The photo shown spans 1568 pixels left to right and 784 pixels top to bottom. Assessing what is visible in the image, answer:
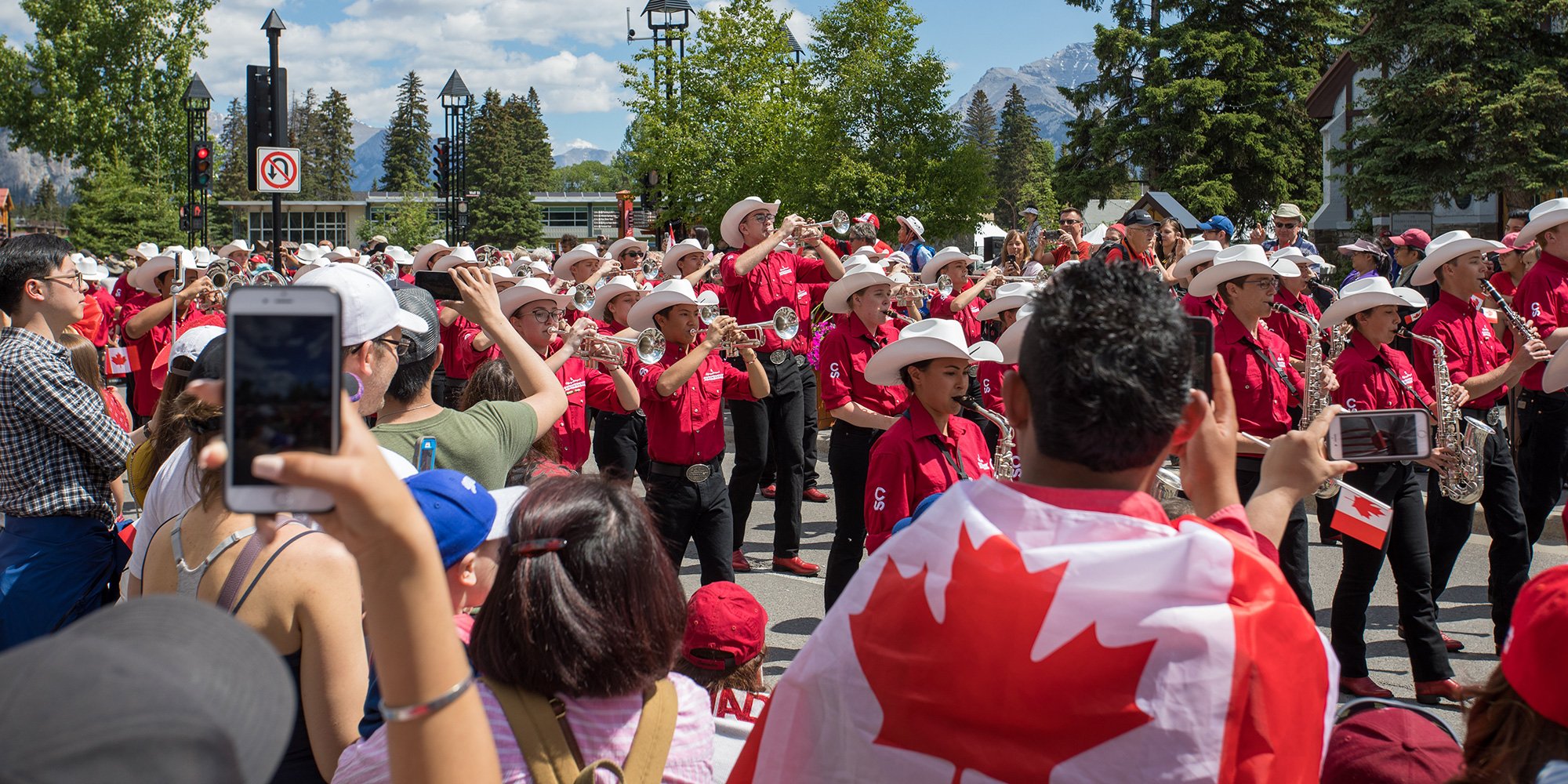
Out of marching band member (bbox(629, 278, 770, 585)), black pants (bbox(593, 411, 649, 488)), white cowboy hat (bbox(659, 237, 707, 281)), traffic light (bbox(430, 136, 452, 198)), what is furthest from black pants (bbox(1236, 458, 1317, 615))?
traffic light (bbox(430, 136, 452, 198))

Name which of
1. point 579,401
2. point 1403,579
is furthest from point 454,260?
point 1403,579

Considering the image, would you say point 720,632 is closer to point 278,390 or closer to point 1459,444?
point 278,390

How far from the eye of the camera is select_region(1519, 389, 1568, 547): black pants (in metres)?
6.79

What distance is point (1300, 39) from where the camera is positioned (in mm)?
36406

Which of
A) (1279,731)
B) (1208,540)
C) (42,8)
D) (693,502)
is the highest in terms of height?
(42,8)

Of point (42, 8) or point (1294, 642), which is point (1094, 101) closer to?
point (1294, 642)

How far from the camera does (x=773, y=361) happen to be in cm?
Answer: 861

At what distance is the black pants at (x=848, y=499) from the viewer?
5.98 metres

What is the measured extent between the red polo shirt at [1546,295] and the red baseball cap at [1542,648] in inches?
244

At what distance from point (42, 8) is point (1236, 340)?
6242 cm

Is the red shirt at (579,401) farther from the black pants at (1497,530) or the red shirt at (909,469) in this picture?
the black pants at (1497,530)

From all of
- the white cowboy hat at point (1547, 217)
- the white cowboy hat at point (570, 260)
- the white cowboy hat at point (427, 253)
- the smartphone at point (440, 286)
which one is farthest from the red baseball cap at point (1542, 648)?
the white cowboy hat at point (427, 253)

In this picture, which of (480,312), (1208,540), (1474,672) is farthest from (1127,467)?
(1474,672)

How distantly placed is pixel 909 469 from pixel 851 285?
2891mm
